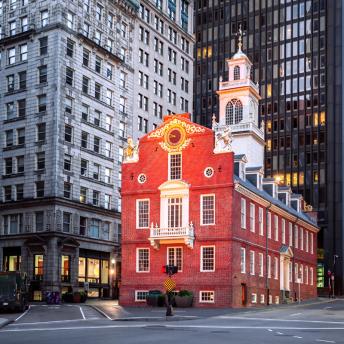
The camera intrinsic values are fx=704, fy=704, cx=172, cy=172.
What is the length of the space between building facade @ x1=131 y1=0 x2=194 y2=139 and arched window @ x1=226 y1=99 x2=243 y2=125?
62.1 feet

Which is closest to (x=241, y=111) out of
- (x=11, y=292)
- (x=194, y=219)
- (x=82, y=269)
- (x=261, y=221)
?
(x=261, y=221)

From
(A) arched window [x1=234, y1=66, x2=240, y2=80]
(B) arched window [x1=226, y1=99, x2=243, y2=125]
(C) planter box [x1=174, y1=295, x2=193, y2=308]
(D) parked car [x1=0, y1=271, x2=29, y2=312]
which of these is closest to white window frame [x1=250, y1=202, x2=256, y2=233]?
(C) planter box [x1=174, y1=295, x2=193, y2=308]

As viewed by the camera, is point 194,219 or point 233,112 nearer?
point 194,219

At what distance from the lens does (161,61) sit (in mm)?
98500

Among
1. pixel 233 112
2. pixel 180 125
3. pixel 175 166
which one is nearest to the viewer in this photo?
pixel 180 125

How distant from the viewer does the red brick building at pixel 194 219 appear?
183ft

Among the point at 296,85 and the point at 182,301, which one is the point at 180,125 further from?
the point at 296,85

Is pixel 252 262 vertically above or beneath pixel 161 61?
beneath

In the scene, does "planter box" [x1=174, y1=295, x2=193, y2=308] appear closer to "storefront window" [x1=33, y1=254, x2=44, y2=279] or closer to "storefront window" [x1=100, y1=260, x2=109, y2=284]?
"storefront window" [x1=33, y1=254, x2=44, y2=279]

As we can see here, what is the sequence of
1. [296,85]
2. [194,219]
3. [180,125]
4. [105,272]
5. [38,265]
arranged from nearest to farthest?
[194,219]
[180,125]
[38,265]
[105,272]
[296,85]

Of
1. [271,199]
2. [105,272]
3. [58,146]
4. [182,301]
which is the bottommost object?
[182,301]

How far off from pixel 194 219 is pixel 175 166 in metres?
4.82

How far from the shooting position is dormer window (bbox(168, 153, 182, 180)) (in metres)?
58.4

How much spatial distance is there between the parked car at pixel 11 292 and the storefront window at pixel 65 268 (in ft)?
86.9
